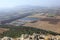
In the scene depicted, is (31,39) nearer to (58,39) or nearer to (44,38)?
(44,38)

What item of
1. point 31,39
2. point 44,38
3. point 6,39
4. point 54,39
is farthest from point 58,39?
point 6,39

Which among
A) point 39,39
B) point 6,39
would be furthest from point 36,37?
point 6,39

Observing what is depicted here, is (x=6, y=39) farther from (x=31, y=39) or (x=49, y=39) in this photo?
(x=49, y=39)

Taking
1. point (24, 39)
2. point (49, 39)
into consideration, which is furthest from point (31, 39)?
point (49, 39)

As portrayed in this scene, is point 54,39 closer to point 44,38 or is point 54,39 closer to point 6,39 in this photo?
point 44,38

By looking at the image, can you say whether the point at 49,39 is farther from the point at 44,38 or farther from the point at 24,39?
the point at 24,39

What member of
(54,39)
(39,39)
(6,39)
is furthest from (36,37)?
(6,39)
